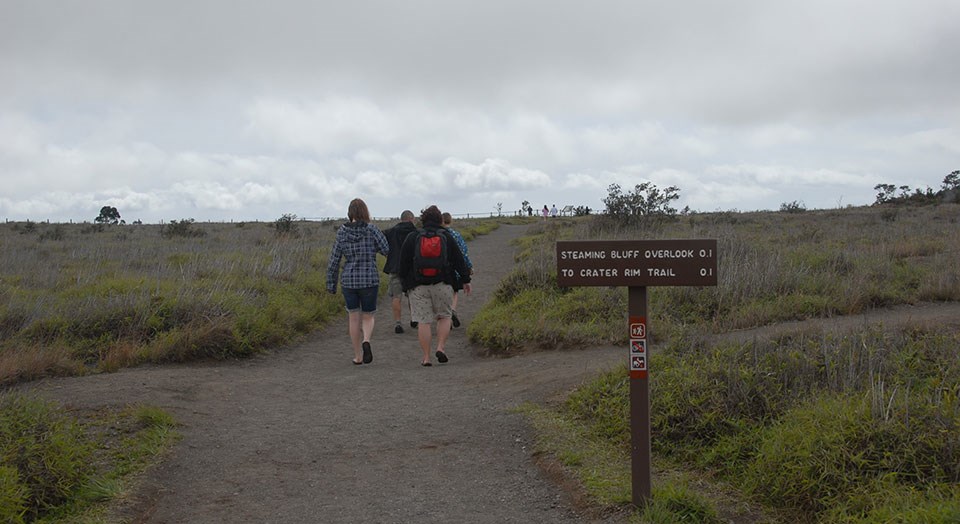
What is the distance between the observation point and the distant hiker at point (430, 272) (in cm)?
839

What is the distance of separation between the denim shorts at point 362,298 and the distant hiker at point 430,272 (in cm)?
43

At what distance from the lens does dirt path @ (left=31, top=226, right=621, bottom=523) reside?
14.6ft

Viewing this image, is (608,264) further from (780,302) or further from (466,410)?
(780,302)

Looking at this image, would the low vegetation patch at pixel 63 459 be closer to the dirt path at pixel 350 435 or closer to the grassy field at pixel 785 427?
the dirt path at pixel 350 435

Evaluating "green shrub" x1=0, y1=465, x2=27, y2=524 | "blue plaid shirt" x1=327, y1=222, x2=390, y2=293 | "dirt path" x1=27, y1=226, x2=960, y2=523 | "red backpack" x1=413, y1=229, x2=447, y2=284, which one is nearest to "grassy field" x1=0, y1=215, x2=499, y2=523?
"green shrub" x1=0, y1=465, x2=27, y2=524

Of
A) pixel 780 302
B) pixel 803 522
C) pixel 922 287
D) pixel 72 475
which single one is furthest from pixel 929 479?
pixel 922 287

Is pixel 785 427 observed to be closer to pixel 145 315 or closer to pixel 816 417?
pixel 816 417

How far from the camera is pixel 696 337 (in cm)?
637

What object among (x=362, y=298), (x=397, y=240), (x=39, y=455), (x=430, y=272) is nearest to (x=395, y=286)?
(x=397, y=240)

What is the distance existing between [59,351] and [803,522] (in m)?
7.35

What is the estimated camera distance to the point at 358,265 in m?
8.77

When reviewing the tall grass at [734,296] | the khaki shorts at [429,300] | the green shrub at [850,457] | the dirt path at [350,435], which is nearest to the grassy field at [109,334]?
the dirt path at [350,435]

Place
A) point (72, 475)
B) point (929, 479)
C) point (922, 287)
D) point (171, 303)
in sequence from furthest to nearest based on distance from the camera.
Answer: point (922, 287) → point (171, 303) → point (72, 475) → point (929, 479)

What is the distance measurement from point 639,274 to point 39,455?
3622mm
